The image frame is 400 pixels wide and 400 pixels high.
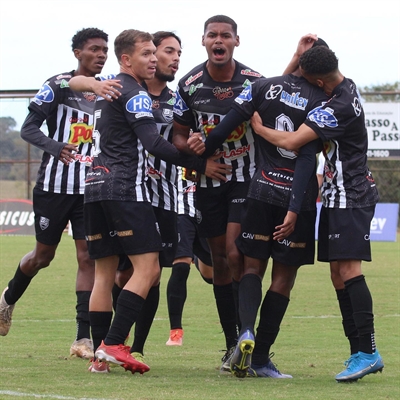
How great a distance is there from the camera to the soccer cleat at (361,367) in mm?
6266

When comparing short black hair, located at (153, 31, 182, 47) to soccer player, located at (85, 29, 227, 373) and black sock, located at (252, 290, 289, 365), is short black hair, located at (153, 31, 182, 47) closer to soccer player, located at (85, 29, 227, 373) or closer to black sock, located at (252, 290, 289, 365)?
soccer player, located at (85, 29, 227, 373)

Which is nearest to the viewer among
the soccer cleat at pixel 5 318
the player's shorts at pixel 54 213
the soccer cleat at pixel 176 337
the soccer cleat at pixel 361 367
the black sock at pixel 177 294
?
the soccer cleat at pixel 361 367

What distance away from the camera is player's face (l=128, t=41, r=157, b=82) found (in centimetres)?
659

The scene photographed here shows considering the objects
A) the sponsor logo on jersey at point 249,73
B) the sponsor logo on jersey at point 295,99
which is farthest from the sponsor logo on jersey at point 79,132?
the sponsor logo on jersey at point 295,99

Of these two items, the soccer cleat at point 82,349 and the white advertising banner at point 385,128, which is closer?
the soccer cleat at point 82,349

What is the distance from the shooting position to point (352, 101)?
252 inches

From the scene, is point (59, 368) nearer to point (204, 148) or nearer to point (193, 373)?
point (193, 373)

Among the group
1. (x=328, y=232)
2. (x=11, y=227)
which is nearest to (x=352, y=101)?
(x=328, y=232)

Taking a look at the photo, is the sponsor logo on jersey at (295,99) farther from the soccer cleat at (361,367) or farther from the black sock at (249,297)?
the soccer cleat at (361,367)

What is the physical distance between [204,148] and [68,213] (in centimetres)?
192

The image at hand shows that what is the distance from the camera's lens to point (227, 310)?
7.43 metres

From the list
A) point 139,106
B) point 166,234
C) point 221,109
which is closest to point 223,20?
point 221,109

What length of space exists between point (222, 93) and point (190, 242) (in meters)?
3.00

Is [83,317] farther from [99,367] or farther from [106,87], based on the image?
[106,87]
